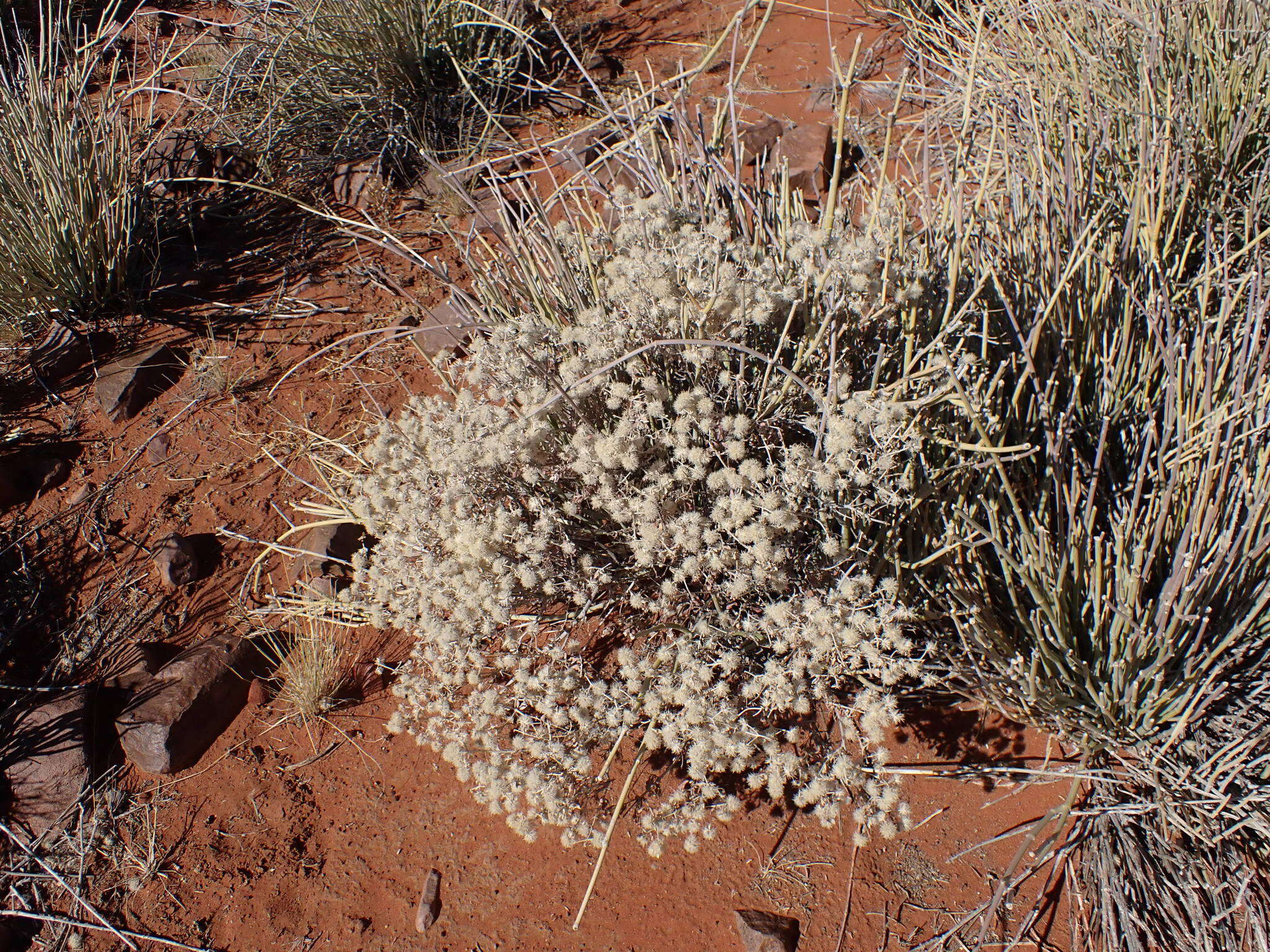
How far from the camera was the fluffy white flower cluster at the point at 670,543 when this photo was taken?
1810mm

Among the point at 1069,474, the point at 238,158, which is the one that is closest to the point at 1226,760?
the point at 1069,474

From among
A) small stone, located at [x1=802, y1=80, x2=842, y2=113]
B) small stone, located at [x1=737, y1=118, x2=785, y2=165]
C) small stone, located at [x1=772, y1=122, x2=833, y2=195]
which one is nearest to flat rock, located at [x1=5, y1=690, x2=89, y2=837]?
small stone, located at [x1=772, y1=122, x2=833, y2=195]

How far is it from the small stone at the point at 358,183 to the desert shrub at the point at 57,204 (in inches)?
36.0

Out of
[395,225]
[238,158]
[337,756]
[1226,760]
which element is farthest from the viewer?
[238,158]

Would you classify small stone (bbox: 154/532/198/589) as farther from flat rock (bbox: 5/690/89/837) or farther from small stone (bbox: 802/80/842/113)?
small stone (bbox: 802/80/842/113)

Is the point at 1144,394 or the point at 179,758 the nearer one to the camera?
the point at 1144,394

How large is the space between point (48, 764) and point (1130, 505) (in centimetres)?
286

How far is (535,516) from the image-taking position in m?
2.06

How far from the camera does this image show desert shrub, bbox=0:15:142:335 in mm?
3430

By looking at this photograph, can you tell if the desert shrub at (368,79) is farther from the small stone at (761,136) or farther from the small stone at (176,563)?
the small stone at (176,563)

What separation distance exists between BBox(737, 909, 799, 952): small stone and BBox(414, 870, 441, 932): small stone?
2.34ft

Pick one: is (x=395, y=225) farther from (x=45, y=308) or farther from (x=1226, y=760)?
(x=1226, y=760)

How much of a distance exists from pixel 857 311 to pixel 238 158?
362 cm

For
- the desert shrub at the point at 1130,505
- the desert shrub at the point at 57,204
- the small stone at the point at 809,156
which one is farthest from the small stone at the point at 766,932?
the desert shrub at the point at 57,204
